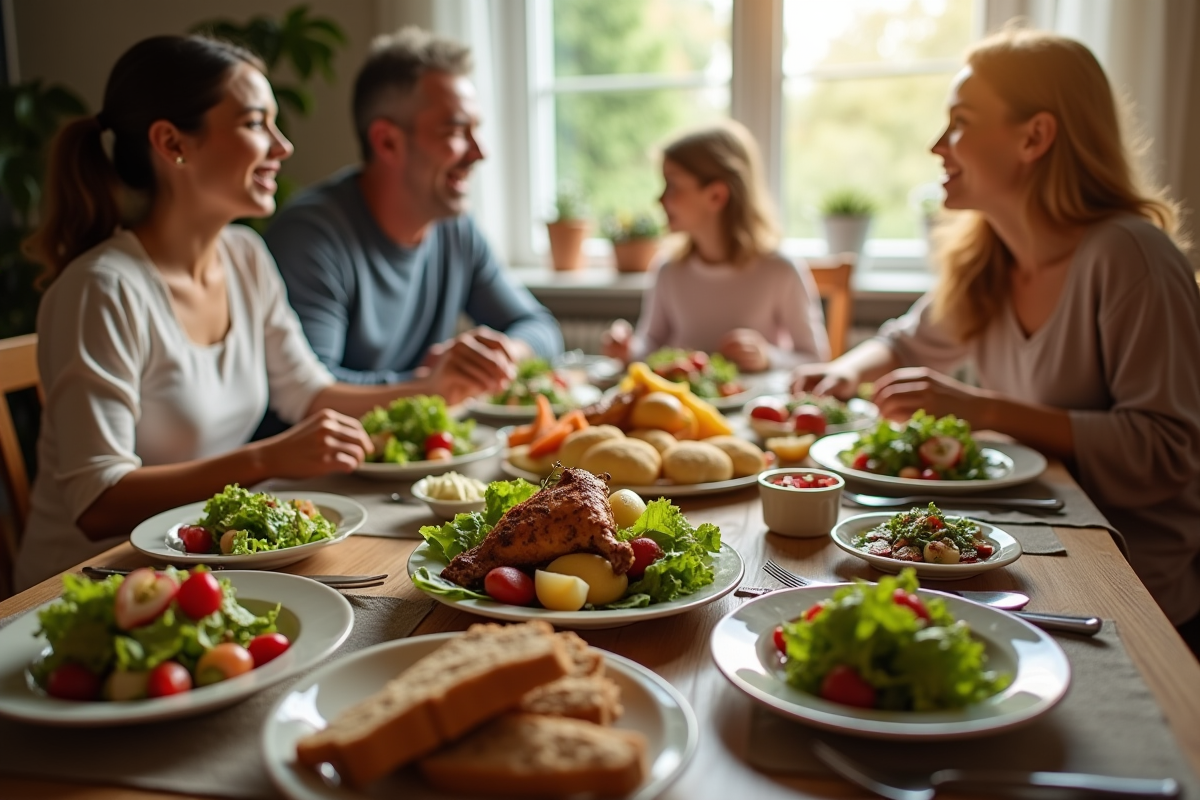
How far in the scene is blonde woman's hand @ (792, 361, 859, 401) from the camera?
2.38 meters

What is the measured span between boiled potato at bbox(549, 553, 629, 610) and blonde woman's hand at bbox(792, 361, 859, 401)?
4.35ft

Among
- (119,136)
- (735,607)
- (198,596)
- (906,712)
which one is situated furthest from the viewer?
(119,136)

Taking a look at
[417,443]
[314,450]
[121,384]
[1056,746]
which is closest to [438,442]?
[417,443]

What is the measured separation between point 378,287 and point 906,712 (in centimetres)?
255

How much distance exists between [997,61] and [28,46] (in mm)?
4578

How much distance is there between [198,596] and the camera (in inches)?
39.6

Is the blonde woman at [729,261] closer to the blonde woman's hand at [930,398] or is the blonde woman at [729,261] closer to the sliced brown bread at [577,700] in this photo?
the blonde woman's hand at [930,398]

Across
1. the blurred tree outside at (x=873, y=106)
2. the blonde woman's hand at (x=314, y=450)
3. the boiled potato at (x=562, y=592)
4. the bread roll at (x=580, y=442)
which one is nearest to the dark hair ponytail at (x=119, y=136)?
the blonde woman's hand at (x=314, y=450)

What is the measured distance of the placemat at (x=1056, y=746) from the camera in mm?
852

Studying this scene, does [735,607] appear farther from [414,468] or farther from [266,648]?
[414,468]

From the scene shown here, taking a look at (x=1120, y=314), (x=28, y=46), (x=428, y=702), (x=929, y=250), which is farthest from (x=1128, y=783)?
(x=28, y=46)

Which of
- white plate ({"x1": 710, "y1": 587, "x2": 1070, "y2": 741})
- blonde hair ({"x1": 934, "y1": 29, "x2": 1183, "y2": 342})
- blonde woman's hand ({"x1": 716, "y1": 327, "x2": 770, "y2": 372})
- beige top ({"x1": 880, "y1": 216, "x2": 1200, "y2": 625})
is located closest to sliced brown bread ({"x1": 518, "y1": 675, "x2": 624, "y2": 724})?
white plate ({"x1": 710, "y1": 587, "x2": 1070, "y2": 741})

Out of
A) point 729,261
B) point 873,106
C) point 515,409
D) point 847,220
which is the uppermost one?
point 873,106

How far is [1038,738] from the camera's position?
2.95ft
